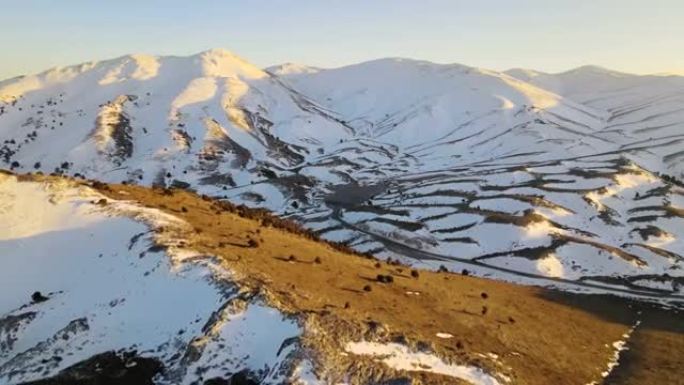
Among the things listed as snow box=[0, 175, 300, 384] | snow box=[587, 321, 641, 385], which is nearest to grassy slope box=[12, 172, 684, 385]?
snow box=[587, 321, 641, 385]

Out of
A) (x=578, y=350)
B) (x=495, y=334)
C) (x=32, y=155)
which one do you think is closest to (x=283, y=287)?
(x=495, y=334)

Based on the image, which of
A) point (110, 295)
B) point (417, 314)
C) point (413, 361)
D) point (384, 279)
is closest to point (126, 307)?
point (110, 295)

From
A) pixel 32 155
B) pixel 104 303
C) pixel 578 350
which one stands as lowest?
pixel 32 155

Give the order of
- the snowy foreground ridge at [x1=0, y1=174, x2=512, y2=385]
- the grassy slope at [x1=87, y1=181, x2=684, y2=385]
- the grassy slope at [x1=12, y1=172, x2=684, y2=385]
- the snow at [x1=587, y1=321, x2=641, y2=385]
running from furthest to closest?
the snow at [x1=587, y1=321, x2=641, y2=385], the grassy slope at [x1=87, y1=181, x2=684, y2=385], the grassy slope at [x1=12, y1=172, x2=684, y2=385], the snowy foreground ridge at [x1=0, y1=174, x2=512, y2=385]

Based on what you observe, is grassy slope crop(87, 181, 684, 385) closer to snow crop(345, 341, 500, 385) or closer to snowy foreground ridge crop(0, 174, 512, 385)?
snow crop(345, 341, 500, 385)

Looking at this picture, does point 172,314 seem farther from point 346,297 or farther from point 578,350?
point 578,350

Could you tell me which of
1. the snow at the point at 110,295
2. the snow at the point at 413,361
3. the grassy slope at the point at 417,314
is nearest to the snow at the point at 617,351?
the grassy slope at the point at 417,314
